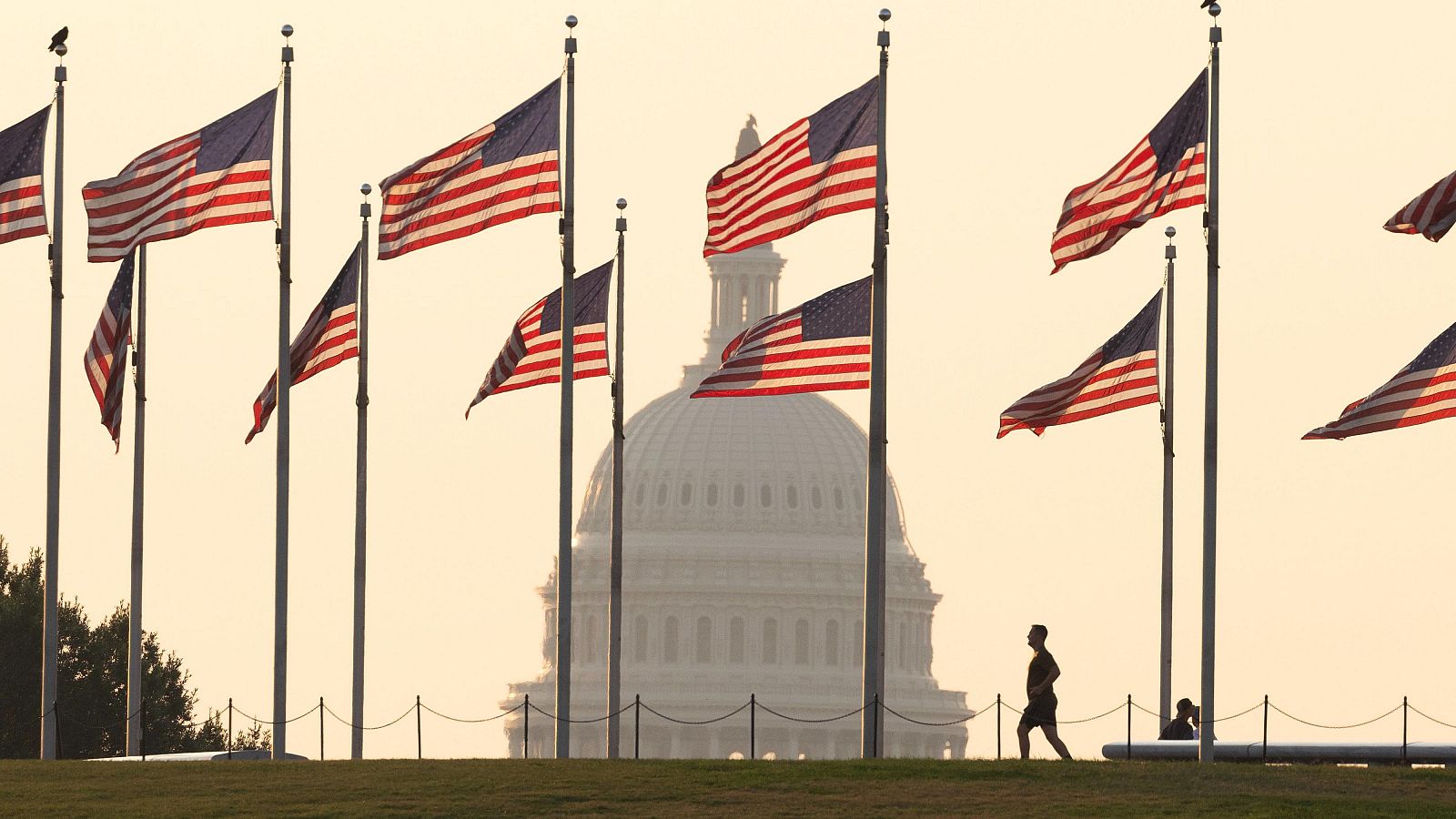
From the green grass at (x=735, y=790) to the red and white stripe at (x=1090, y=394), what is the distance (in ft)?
28.8

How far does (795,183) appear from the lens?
58469mm

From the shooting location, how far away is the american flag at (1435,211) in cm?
5494

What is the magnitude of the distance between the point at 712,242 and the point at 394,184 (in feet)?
17.5

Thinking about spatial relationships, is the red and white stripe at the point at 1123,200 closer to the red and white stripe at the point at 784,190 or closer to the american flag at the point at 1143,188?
the american flag at the point at 1143,188

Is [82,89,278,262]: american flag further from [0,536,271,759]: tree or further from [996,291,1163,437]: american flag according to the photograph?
[0,536,271,759]: tree

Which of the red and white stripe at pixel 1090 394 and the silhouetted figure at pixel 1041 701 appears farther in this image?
the red and white stripe at pixel 1090 394

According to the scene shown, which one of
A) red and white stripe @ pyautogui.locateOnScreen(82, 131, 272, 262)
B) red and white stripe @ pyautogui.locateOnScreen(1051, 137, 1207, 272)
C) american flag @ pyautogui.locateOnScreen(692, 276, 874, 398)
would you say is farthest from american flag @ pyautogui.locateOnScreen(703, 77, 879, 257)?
red and white stripe @ pyautogui.locateOnScreen(82, 131, 272, 262)

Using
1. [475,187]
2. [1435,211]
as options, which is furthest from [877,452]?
[1435,211]

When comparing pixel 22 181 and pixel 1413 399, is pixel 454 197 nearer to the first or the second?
pixel 22 181

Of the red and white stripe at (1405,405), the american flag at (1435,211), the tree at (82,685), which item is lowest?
the tree at (82,685)

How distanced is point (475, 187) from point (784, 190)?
17.1 ft

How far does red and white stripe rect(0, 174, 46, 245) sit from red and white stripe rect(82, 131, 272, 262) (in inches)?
90.8

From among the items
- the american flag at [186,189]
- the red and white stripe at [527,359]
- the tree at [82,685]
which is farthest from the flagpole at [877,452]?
the tree at [82,685]

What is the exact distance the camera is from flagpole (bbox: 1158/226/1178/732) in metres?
68.6
